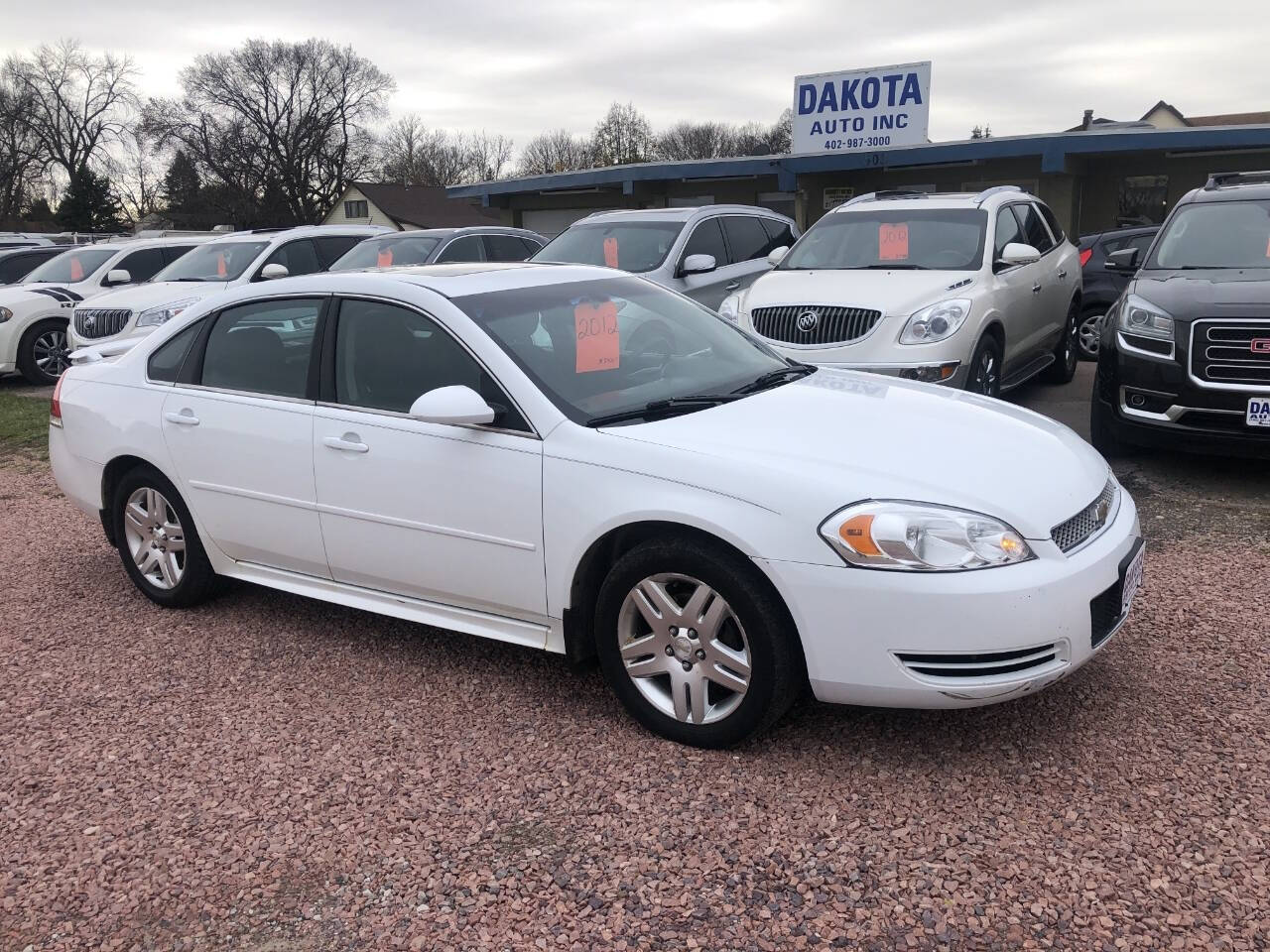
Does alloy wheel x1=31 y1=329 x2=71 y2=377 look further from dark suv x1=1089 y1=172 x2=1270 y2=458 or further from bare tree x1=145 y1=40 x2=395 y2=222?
bare tree x1=145 y1=40 x2=395 y2=222

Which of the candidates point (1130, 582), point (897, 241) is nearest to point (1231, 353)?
Answer: point (897, 241)

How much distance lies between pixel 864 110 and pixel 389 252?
483 inches

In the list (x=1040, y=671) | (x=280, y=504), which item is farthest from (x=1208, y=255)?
(x=280, y=504)

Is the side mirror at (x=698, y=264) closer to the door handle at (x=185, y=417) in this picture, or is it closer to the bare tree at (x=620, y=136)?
the door handle at (x=185, y=417)

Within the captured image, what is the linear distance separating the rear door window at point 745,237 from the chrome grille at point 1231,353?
5.38m

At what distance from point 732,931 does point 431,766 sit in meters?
1.28

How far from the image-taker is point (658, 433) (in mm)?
3590

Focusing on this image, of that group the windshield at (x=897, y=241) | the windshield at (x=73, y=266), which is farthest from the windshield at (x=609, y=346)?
the windshield at (x=73, y=266)

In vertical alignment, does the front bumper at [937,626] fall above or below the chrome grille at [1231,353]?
below

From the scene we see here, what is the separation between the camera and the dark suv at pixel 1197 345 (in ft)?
20.3

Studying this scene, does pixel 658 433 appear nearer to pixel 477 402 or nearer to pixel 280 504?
pixel 477 402

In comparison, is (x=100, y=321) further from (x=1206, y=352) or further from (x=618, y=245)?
(x=1206, y=352)

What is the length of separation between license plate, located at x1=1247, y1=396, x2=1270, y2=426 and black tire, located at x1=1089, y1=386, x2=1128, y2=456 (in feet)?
2.79

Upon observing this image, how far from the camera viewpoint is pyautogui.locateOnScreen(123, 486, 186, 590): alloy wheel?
5.01 m
